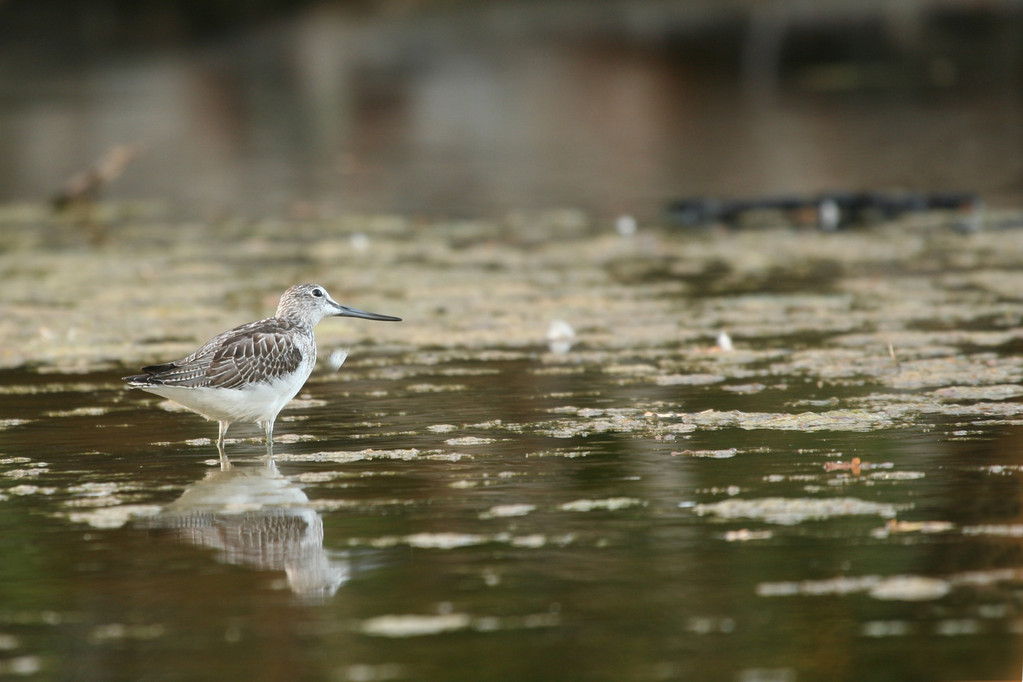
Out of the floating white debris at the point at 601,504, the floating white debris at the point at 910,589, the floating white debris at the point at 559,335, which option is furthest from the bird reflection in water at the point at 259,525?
the floating white debris at the point at 559,335

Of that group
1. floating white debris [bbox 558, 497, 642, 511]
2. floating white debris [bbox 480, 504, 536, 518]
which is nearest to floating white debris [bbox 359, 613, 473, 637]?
floating white debris [bbox 480, 504, 536, 518]

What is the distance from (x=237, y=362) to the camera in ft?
25.0

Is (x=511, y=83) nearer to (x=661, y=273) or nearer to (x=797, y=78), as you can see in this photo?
(x=797, y=78)

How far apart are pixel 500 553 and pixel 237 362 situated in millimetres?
2302

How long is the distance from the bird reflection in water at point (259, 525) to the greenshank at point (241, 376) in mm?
374

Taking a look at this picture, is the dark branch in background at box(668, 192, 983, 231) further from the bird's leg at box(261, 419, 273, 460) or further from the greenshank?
the bird's leg at box(261, 419, 273, 460)

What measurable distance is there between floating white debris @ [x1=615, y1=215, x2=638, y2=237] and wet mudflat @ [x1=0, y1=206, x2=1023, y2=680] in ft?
10.7

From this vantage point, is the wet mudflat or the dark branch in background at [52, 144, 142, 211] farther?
the dark branch in background at [52, 144, 142, 211]

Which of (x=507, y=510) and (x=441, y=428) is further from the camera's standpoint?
(x=441, y=428)

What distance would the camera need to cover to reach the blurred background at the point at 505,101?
842 inches

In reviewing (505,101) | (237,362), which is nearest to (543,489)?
(237,362)

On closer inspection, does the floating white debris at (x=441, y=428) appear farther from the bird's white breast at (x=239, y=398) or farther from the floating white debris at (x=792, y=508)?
the floating white debris at (x=792, y=508)

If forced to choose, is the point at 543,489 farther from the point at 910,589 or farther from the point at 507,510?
the point at 910,589

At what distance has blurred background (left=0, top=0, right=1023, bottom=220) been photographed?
21391 mm
